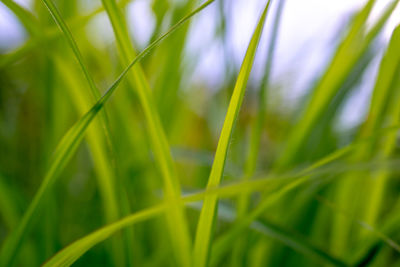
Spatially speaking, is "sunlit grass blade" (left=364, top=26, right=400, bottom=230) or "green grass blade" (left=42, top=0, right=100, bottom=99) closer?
"green grass blade" (left=42, top=0, right=100, bottom=99)

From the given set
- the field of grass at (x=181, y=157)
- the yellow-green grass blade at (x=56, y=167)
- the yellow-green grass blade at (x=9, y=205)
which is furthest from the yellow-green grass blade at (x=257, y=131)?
the yellow-green grass blade at (x=9, y=205)

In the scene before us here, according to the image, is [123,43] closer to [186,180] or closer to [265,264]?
[265,264]

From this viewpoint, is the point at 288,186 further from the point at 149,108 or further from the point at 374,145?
the point at 374,145

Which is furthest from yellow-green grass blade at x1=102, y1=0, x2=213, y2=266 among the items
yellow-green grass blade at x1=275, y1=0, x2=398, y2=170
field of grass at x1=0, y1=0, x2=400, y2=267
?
yellow-green grass blade at x1=275, y1=0, x2=398, y2=170

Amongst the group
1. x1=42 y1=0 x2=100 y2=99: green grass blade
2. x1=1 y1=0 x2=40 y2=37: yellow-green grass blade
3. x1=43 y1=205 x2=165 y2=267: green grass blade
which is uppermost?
x1=1 y1=0 x2=40 y2=37: yellow-green grass blade

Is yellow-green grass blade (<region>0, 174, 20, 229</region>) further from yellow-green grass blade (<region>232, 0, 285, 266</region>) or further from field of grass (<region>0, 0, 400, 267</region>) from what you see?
yellow-green grass blade (<region>232, 0, 285, 266</region>)

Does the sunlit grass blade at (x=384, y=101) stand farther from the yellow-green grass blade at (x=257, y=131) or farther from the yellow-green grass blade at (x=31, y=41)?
the yellow-green grass blade at (x=31, y=41)

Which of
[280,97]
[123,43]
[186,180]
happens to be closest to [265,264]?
[123,43]

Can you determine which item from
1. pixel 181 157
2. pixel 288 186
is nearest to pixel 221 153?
pixel 288 186
